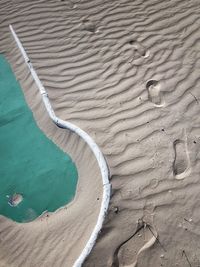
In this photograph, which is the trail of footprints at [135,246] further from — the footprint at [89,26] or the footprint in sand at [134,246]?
the footprint at [89,26]

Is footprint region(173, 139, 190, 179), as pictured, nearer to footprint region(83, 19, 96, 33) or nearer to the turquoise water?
the turquoise water

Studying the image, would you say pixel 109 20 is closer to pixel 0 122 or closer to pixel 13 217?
pixel 0 122

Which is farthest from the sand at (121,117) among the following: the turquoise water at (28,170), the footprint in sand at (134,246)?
the turquoise water at (28,170)

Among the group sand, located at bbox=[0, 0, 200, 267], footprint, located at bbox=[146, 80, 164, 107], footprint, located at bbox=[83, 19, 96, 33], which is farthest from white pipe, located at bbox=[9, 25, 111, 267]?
footprint, located at bbox=[83, 19, 96, 33]

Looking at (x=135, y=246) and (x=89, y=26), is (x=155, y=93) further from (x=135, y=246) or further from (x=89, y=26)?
(x=135, y=246)

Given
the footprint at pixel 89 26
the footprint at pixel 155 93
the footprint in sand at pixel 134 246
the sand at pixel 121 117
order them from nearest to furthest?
the footprint in sand at pixel 134 246 → the sand at pixel 121 117 → the footprint at pixel 155 93 → the footprint at pixel 89 26

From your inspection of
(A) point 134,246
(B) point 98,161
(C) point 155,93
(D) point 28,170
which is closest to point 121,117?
(C) point 155,93
